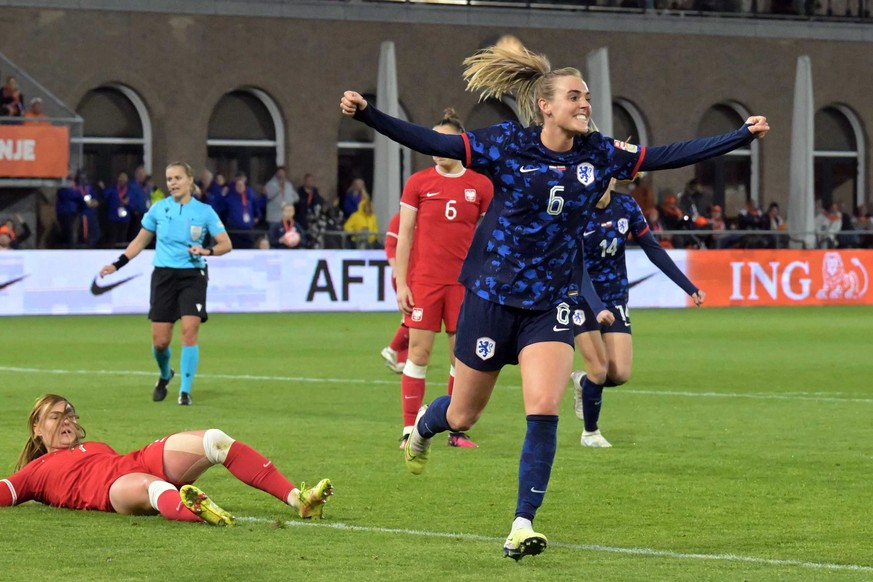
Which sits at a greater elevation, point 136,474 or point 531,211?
point 531,211

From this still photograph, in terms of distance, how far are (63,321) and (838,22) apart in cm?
2831

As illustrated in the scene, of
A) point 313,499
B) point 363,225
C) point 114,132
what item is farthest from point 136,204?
point 313,499

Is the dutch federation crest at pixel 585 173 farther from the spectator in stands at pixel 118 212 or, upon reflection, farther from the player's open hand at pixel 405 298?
the spectator in stands at pixel 118 212

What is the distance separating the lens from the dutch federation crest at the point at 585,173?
7828mm

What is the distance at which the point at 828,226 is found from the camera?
40.7 m

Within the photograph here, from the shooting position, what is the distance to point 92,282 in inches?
1078

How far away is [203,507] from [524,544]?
5.47 feet

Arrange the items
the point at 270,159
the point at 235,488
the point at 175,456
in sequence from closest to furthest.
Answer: the point at 175,456 < the point at 235,488 < the point at 270,159

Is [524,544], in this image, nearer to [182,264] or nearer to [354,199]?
[182,264]

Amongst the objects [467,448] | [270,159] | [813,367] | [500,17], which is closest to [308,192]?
[270,159]

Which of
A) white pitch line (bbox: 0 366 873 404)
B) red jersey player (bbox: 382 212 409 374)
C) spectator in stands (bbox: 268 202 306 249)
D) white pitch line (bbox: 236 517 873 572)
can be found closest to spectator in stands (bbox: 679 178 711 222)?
spectator in stands (bbox: 268 202 306 249)

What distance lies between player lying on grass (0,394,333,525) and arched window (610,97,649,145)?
37915 mm

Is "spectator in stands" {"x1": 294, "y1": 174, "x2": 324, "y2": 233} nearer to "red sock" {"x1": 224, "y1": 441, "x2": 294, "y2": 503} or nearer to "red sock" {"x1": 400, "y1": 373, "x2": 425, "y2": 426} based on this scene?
"red sock" {"x1": 400, "y1": 373, "x2": 425, "y2": 426}

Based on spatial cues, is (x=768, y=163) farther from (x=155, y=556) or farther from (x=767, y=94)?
(x=155, y=556)
